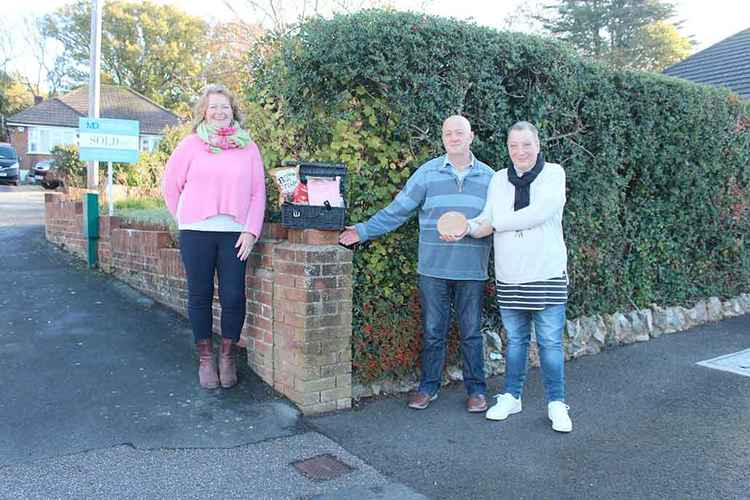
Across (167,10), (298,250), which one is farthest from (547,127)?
(167,10)

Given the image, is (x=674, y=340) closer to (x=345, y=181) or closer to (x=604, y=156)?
(x=604, y=156)

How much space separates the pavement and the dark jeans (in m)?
0.48

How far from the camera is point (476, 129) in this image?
4715 mm

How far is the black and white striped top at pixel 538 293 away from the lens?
3.93 meters

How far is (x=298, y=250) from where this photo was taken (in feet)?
13.3

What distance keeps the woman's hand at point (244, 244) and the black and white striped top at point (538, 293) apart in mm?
1726

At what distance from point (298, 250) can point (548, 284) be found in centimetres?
161

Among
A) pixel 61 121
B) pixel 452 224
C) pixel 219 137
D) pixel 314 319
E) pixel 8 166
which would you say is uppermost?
pixel 61 121

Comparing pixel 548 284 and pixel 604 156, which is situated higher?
pixel 604 156

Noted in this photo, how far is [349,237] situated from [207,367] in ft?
4.38

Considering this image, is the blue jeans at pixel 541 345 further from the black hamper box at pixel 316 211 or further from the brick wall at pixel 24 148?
the brick wall at pixel 24 148

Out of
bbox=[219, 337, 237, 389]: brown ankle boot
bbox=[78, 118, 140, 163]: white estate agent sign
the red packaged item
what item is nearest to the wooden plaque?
the red packaged item

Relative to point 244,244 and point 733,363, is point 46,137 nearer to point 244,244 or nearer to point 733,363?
point 244,244

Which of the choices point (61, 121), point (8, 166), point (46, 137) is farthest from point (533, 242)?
point (46, 137)
